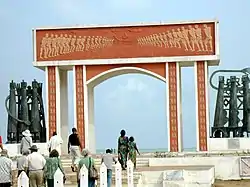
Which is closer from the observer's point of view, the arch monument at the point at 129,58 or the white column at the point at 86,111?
the arch monument at the point at 129,58

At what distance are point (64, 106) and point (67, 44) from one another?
10.5 ft

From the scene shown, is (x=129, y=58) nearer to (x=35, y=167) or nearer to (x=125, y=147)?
(x=125, y=147)

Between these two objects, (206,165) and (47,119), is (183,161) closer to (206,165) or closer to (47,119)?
(206,165)

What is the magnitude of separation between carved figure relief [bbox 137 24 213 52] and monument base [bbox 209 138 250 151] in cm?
390

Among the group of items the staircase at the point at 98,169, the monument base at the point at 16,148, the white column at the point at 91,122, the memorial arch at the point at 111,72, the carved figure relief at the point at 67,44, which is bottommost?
the staircase at the point at 98,169

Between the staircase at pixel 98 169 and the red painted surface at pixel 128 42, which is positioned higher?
the red painted surface at pixel 128 42

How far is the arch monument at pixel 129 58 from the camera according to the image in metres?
30.0

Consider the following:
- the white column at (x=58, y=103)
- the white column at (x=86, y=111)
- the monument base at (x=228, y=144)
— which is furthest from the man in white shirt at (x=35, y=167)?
the monument base at (x=228, y=144)

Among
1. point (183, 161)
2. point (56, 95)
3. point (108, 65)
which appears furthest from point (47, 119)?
point (183, 161)

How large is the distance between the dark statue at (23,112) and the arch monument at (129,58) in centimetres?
72

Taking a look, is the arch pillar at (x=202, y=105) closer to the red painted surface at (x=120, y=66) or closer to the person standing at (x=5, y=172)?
the red painted surface at (x=120, y=66)

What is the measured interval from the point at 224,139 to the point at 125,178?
10381mm

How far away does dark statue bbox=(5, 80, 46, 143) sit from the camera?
30906 millimetres

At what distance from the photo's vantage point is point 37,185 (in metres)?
15.1
